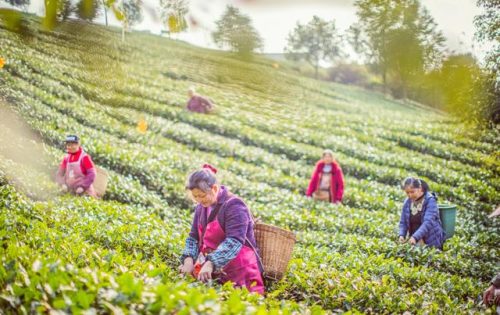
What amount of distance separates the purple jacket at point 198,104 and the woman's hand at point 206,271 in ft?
46.5

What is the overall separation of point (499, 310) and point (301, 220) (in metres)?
4.23

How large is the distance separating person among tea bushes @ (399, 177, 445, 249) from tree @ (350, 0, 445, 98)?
473cm

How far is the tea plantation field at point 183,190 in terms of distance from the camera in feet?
7.30

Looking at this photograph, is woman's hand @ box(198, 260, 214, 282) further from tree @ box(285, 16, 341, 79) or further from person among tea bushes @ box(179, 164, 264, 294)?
tree @ box(285, 16, 341, 79)

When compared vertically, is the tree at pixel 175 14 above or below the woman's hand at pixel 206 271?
above

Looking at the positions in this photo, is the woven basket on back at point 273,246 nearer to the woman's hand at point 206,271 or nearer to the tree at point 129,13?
the woman's hand at point 206,271

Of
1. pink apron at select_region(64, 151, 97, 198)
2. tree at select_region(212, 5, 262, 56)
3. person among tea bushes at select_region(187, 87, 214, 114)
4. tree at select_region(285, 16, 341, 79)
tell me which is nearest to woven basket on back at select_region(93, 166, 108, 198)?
pink apron at select_region(64, 151, 97, 198)

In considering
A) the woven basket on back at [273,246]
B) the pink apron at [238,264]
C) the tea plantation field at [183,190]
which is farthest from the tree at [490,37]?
the pink apron at [238,264]

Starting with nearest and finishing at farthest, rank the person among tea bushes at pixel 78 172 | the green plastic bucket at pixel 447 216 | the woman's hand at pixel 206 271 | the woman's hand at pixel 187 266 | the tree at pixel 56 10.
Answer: the tree at pixel 56 10, the woman's hand at pixel 206 271, the woman's hand at pixel 187 266, the green plastic bucket at pixel 447 216, the person among tea bushes at pixel 78 172

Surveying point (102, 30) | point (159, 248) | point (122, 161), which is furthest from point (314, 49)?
point (122, 161)

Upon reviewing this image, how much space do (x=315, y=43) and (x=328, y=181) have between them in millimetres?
7946

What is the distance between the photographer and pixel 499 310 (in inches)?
165

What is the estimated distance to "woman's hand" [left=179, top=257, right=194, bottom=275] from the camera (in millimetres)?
3795

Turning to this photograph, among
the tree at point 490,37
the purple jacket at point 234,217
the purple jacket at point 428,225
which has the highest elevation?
the tree at point 490,37
